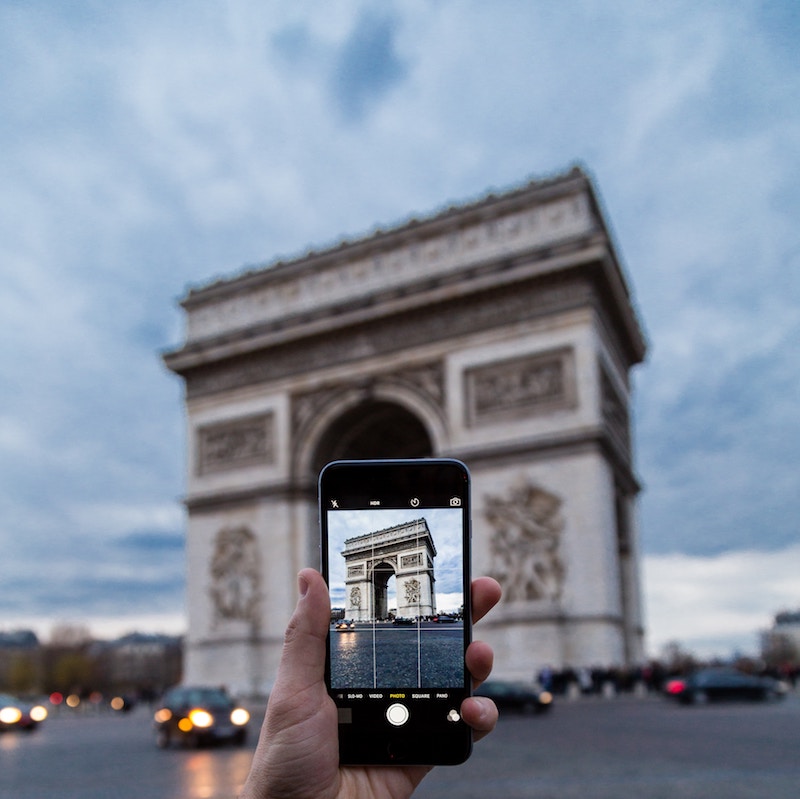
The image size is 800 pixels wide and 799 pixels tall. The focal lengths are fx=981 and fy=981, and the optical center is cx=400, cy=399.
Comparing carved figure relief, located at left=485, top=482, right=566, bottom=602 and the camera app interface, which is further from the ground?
carved figure relief, located at left=485, top=482, right=566, bottom=602

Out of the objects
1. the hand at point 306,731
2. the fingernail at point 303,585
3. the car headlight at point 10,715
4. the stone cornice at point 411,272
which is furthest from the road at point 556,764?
the stone cornice at point 411,272

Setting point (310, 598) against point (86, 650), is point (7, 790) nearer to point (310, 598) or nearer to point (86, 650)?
point (310, 598)

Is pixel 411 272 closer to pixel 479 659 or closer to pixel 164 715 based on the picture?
pixel 164 715

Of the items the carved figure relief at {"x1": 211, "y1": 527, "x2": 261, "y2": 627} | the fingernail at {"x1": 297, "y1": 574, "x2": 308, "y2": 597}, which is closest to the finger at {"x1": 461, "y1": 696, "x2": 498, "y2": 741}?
the fingernail at {"x1": 297, "y1": 574, "x2": 308, "y2": 597}

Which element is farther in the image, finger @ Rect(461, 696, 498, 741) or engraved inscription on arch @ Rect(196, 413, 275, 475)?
engraved inscription on arch @ Rect(196, 413, 275, 475)

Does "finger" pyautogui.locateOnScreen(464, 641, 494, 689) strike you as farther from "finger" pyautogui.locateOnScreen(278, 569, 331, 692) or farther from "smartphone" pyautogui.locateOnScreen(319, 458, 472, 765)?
"finger" pyautogui.locateOnScreen(278, 569, 331, 692)

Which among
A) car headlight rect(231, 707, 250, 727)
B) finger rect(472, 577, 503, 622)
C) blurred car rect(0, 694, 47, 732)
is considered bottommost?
blurred car rect(0, 694, 47, 732)

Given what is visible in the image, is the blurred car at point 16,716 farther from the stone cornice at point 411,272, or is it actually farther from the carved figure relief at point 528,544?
the carved figure relief at point 528,544
